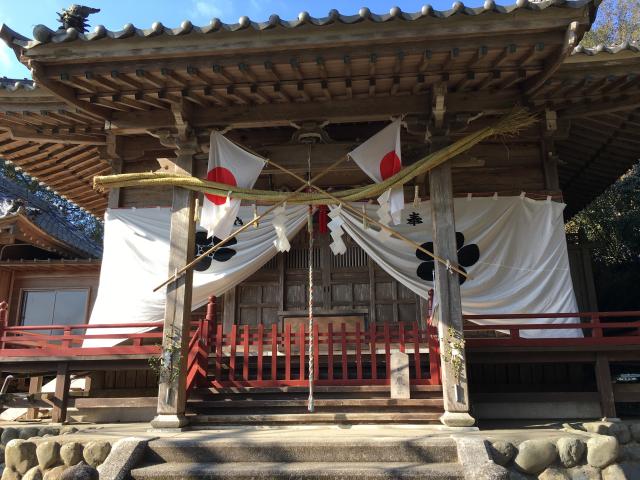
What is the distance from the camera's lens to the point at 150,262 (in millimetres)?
8039

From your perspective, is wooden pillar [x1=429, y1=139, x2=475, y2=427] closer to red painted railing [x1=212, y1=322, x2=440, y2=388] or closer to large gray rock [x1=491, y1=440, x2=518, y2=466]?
red painted railing [x1=212, y1=322, x2=440, y2=388]

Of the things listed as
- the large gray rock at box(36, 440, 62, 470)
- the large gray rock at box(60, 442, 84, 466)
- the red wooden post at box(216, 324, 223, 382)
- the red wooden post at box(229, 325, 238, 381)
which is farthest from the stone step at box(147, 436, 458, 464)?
the red wooden post at box(216, 324, 223, 382)

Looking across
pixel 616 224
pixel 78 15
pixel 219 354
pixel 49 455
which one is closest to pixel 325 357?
pixel 219 354

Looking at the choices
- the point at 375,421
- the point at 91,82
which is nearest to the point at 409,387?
the point at 375,421

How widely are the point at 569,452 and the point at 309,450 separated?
2.26 metres

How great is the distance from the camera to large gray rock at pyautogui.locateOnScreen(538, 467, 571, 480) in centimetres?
433

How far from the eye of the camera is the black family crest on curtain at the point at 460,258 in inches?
298

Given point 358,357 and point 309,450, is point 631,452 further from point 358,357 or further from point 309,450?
point 309,450

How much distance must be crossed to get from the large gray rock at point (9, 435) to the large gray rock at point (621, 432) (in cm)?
673

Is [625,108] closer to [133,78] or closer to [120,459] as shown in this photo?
[133,78]

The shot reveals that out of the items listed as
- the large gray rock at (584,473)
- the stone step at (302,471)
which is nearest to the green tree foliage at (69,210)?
the stone step at (302,471)

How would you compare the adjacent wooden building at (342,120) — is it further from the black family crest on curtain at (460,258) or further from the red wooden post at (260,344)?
the black family crest on curtain at (460,258)

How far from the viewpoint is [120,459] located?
4227 mm

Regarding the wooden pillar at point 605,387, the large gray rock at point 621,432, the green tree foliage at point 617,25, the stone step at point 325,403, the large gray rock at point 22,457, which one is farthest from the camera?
the green tree foliage at point 617,25
